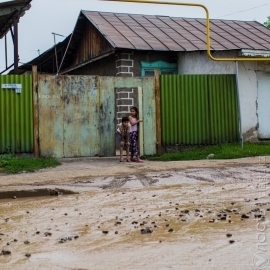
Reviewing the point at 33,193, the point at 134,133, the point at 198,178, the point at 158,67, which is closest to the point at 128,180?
the point at 198,178

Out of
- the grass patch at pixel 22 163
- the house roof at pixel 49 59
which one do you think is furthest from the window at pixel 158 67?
the house roof at pixel 49 59

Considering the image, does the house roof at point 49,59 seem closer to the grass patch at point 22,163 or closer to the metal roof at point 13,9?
the metal roof at point 13,9

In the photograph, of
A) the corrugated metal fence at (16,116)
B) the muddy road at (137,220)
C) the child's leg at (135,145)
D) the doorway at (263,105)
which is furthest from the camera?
the doorway at (263,105)

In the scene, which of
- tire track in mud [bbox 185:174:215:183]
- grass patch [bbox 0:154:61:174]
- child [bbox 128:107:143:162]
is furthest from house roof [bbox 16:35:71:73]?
tire track in mud [bbox 185:174:215:183]

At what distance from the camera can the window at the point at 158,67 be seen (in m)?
13.9

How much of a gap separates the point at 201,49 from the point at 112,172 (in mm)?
6064

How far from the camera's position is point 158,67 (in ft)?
46.3

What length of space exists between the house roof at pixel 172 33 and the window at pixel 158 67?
0.53 m

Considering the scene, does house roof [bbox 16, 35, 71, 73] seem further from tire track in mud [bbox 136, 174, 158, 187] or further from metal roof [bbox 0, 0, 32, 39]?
tire track in mud [bbox 136, 174, 158, 187]

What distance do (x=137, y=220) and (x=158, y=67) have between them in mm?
9764

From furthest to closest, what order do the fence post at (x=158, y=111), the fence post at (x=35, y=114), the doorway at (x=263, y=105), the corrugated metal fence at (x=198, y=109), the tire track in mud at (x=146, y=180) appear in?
the doorway at (x=263, y=105) → the corrugated metal fence at (x=198, y=109) → the fence post at (x=158, y=111) → the fence post at (x=35, y=114) → the tire track in mud at (x=146, y=180)

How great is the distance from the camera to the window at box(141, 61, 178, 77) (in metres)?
13.9

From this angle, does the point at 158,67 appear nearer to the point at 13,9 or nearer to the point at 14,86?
the point at 13,9

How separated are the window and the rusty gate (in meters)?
2.04
